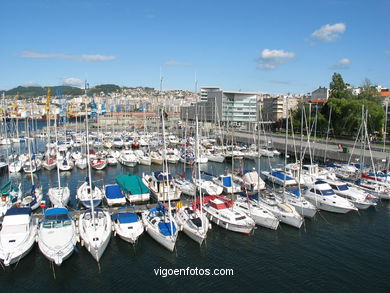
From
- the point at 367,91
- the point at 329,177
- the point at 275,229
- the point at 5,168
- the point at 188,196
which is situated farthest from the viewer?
the point at 367,91

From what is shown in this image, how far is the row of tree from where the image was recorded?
214 ft

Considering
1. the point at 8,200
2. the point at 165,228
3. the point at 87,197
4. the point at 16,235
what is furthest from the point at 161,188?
the point at 16,235

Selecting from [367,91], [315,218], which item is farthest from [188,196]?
[367,91]

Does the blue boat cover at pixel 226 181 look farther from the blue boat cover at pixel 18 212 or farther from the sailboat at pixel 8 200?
the sailboat at pixel 8 200

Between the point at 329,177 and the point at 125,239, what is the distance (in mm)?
25828

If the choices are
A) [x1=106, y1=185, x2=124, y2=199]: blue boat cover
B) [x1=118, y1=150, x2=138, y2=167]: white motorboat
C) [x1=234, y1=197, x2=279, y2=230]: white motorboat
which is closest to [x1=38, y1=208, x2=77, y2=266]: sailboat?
[x1=106, y1=185, x2=124, y2=199]: blue boat cover

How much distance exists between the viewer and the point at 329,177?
123 ft

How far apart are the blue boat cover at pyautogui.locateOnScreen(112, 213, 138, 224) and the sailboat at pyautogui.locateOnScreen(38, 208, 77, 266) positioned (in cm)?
306

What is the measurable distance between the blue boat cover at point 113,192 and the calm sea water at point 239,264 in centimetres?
701

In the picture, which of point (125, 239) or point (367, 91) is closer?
point (125, 239)

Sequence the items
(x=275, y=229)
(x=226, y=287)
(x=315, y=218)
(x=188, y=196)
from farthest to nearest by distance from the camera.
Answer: (x=188, y=196) → (x=315, y=218) → (x=275, y=229) → (x=226, y=287)

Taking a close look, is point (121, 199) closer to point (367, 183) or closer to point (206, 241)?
point (206, 241)

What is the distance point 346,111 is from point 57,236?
68.0 metres

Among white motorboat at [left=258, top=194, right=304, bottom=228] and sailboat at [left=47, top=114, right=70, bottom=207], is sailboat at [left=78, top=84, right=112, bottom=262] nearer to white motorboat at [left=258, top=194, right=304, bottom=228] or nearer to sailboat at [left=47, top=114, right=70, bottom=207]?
sailboat at [left=47, top=114, right=70, bottom=207]
